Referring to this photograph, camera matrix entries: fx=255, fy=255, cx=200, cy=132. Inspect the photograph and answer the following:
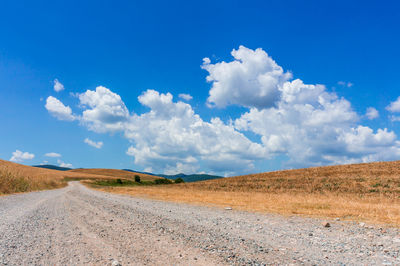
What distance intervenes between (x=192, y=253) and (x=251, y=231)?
367 cm

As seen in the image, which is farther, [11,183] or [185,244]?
[11,183]

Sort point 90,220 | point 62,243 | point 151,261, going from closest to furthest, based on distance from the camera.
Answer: point 151,261, point 62,243, point 90,220

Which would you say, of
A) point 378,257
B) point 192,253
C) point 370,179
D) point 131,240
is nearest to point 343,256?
point 378,257

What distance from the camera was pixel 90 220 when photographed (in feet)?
34.9

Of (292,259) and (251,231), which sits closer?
(292,259)

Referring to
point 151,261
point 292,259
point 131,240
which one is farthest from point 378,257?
point 131,240

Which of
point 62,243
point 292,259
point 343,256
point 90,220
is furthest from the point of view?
point 90,220

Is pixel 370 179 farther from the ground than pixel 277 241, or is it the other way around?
pixel 370 179

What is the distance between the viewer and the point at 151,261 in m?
5.67

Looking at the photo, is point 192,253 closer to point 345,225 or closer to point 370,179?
point 345,225

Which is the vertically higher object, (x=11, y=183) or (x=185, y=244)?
(x=11, y=183)

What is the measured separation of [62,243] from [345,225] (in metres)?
10.7

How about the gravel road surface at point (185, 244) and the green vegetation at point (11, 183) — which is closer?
the gravel road surface at point (185, 244)

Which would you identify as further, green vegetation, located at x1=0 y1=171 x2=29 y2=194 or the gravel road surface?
green vegetation, located at x1=0 y1=171 x2=29 y2=194
